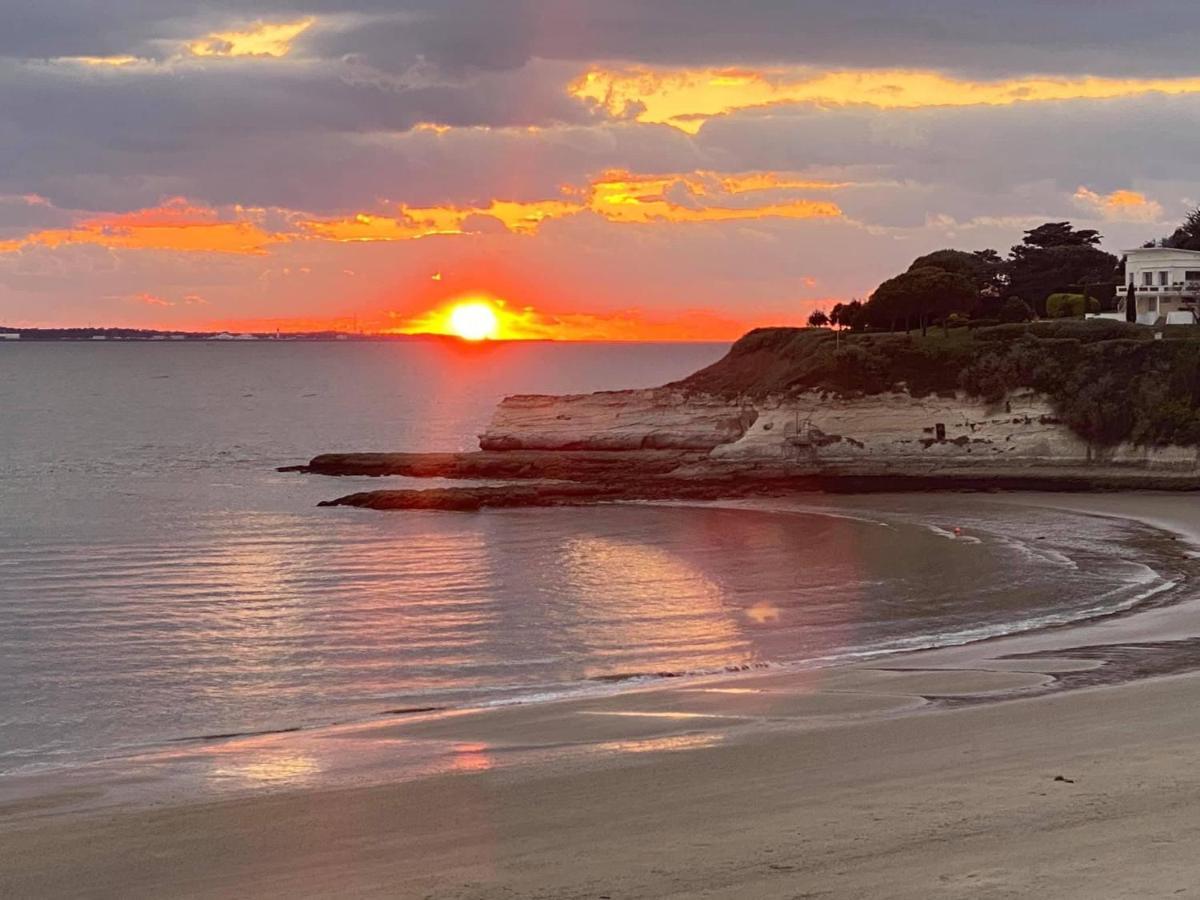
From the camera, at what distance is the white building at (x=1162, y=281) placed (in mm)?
82750

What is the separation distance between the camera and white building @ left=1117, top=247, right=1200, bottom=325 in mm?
82750

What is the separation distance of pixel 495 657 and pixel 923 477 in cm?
4058

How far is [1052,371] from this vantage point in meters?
67.3

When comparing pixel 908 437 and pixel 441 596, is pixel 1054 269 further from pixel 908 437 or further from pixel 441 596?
pixel 441 596

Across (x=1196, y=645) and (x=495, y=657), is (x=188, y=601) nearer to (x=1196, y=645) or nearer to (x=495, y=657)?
(x=495, y=657)

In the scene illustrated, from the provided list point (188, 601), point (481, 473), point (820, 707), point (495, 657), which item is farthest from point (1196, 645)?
point (481, 473)

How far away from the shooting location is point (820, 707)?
62.1 ft

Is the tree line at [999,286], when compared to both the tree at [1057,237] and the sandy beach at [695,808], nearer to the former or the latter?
the tree at [1057,237]

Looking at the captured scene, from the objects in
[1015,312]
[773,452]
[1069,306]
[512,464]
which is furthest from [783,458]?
[1069,306]

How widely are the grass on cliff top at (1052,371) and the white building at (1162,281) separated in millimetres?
9562

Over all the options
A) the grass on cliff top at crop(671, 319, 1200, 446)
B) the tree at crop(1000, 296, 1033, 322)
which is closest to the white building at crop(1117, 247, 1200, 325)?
the tree at crop(1000, 296, 1033, 322)

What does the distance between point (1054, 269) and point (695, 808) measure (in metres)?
98.7

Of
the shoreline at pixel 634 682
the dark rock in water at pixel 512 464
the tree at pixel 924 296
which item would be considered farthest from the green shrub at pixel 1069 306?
the shoreline at pixel 634 682

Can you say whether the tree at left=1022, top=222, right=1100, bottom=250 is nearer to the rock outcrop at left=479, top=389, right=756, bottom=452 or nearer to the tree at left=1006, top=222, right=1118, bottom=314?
the tree at left=1006, top=222, right=1118, bottom=314
